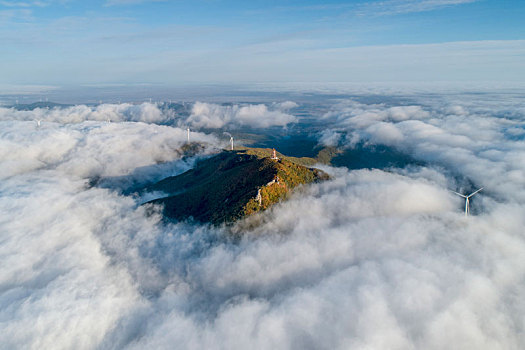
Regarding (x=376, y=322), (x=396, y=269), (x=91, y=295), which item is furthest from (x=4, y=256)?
(x=396, y=269)

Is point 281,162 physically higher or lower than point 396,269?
higher

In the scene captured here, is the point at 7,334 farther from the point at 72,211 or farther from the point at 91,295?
the point at 72,211

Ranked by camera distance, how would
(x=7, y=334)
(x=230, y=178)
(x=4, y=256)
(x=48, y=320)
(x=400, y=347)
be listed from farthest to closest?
(x=230, y=178), (x=4, y=256), (x=48, y=320), (x=7, y=334), (x=400, y=347)

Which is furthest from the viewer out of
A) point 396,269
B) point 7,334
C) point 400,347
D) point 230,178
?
point 230,178

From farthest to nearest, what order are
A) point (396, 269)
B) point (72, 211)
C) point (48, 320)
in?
point (72, 211)
point (396, 269)
point (48, 320)

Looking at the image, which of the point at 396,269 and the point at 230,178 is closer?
the point at 396,269

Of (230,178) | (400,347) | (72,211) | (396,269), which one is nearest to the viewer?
(400,347)

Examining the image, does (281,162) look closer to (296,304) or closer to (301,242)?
(301,242)

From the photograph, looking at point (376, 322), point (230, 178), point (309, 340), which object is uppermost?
point (230, 178)

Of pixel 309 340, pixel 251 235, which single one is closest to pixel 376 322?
pixel 309 340
